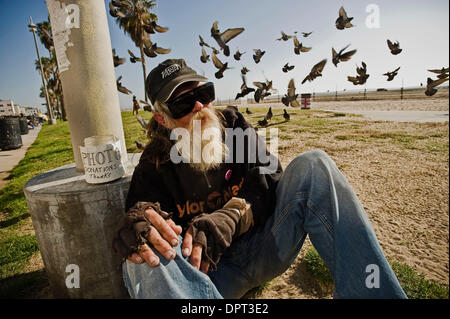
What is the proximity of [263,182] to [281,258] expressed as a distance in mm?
485

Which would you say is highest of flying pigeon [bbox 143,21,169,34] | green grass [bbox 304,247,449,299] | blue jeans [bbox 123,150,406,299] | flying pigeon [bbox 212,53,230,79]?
flying pigeon [bbox 143,21,169,34]

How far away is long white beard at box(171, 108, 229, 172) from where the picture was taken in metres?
1.86

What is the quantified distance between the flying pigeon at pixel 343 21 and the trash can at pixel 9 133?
40.5ft

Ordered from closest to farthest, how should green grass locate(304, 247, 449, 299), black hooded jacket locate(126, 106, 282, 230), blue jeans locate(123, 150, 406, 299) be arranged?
1. blue jeans locate(123, 150, 406, 299)
2. black hooded jacket locate(126, 106, 282, 230)
3. green grass locate(304, 247, 449, 299)

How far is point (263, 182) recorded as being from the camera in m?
1.63

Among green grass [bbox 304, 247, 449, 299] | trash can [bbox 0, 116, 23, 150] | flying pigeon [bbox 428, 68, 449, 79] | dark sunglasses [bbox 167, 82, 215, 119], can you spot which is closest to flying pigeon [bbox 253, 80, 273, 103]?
dark sunglasses [bbox 167, 82, 215, 119]

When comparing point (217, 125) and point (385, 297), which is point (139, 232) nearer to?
point (217, 125)

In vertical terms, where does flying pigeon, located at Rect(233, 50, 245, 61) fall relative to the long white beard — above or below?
above

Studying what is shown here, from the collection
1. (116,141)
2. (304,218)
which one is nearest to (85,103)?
(116,141)

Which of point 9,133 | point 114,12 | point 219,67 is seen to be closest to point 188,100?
point 219,67

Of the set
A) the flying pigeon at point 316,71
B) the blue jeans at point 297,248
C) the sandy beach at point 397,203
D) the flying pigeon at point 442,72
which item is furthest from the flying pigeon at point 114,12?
the sandy beach at point 397,203

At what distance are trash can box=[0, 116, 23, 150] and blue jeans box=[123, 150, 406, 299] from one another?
11947mm

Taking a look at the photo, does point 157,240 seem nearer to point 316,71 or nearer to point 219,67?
point 219,67

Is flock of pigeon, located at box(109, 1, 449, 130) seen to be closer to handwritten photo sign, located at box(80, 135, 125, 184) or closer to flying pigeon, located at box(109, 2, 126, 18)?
flying pigeon, located at box(109, 2, 126, 18)
